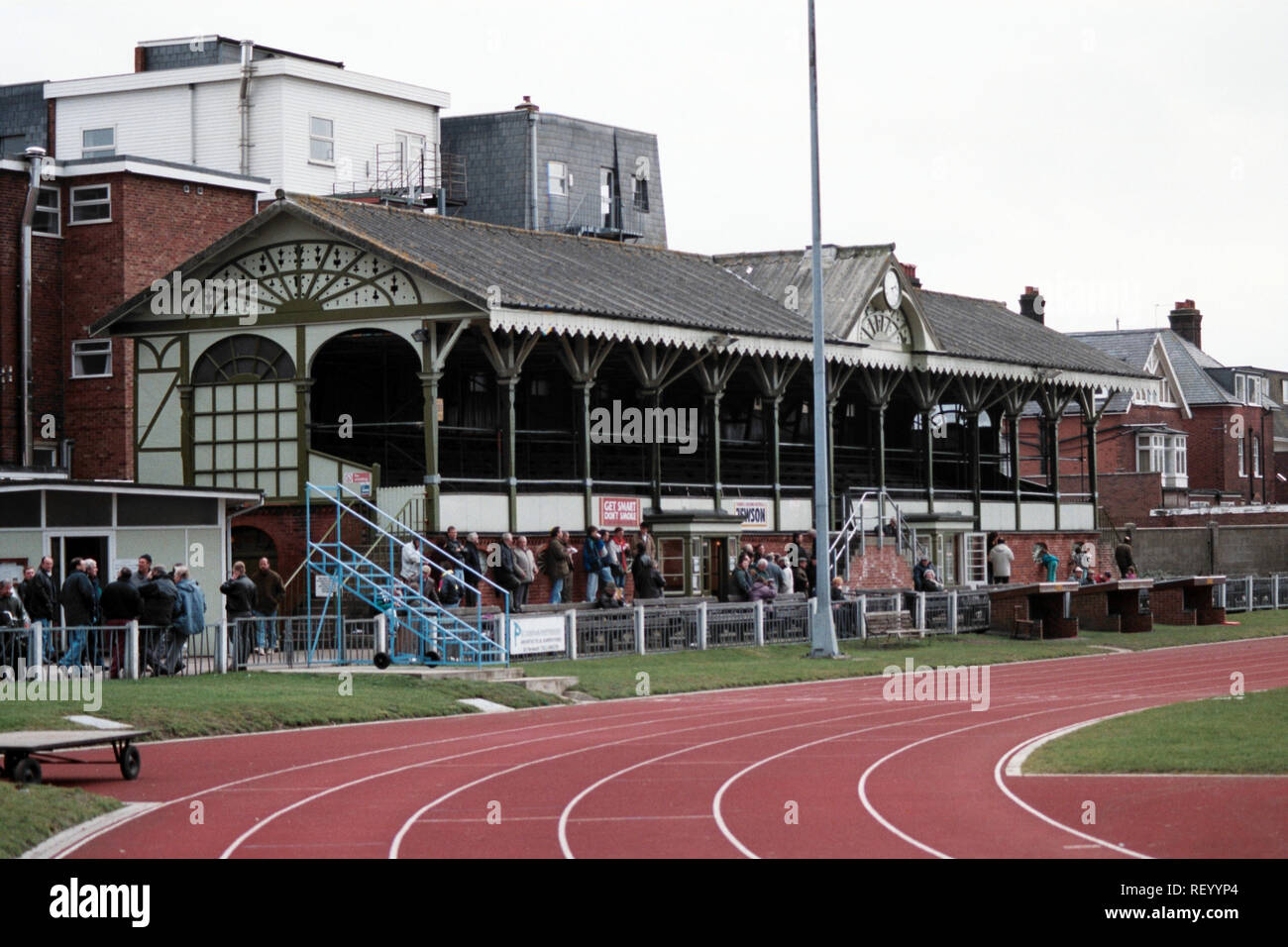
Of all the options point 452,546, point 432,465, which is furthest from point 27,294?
point 452,546

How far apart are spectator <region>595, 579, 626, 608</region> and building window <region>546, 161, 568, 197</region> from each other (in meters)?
32.0

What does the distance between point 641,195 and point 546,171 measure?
5887 mm

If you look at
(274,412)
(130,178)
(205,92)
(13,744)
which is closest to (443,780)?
(13,744)

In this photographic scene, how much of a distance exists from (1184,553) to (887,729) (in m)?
42.8

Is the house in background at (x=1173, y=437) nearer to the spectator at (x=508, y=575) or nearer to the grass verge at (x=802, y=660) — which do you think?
the grass verge at (x=802, y=660)

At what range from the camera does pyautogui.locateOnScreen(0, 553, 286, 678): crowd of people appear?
1022 inches

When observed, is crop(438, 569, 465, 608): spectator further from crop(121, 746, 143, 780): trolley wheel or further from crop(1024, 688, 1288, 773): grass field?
crop(121, 746, 143, 780): trolley wheel

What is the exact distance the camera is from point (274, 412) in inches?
1481

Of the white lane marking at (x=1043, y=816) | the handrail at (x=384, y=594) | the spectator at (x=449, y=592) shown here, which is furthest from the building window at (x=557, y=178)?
the white lane marking at (x=1043, y=816)

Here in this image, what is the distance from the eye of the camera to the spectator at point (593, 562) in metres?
36.5

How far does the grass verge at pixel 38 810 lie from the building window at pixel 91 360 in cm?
3339
